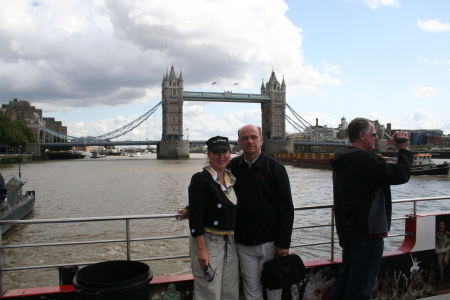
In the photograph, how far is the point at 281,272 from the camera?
2283 millimetres

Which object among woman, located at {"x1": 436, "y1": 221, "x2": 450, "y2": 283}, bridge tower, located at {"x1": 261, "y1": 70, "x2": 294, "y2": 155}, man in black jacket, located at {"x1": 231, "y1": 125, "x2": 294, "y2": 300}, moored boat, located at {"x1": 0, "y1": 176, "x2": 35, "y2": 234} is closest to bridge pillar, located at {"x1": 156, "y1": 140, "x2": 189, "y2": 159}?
bridge tower, located at {"x1": 261, "y1": 70, "x2": 294, "y2": 155}

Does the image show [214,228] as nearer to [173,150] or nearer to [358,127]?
[358,127]

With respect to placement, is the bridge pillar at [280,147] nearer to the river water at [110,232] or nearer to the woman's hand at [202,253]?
the river water at [110,232]

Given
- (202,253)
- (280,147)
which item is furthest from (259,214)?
(280,147)

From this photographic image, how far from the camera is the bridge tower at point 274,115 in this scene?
73.9 meters

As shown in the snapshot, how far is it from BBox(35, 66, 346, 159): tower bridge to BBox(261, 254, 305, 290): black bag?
203ft

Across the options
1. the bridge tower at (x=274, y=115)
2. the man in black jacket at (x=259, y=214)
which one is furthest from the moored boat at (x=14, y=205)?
the bridge tower at (x=274, y=115)

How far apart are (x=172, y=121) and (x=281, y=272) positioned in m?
67.7

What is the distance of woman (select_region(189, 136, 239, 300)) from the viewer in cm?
222

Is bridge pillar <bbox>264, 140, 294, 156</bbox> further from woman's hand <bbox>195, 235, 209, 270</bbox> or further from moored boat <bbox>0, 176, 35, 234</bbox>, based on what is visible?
woman's hand <bbox>195, 235, 209, 270</bbox>

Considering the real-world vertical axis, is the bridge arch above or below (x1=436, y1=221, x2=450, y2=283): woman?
above

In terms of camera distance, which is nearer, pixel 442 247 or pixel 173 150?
pixel 442 247

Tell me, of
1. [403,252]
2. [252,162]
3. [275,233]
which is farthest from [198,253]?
[403,252]

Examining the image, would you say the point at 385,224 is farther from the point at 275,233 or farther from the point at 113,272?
the point at 113,272
